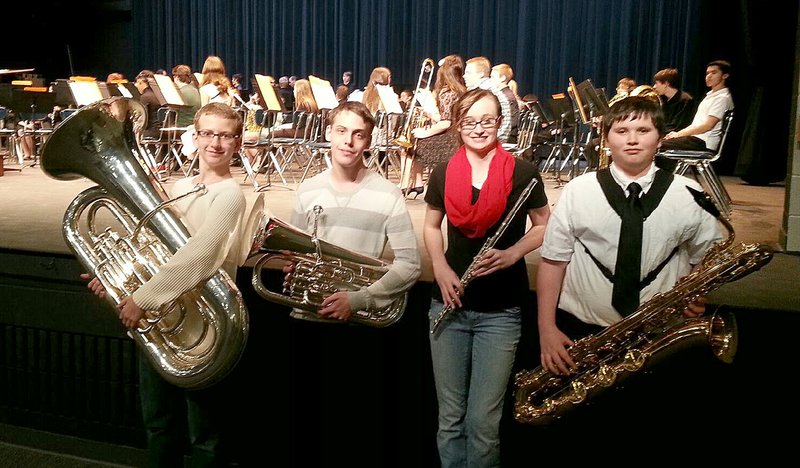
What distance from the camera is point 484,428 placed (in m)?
2.30

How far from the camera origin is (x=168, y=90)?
7441 mm

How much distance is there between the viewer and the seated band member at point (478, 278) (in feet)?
7.43

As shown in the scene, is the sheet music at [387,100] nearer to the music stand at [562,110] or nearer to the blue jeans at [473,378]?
the music stand at [562,110]

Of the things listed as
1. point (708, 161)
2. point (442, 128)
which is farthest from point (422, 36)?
point (708, 161)

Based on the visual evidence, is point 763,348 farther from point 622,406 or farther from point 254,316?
point 254,316

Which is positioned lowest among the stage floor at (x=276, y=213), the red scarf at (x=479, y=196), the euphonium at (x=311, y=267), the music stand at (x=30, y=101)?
the stage floor at (x=276, y=213)

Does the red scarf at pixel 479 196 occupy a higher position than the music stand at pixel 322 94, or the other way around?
the music stand at pixel 322 94

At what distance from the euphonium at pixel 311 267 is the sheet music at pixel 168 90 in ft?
18.0

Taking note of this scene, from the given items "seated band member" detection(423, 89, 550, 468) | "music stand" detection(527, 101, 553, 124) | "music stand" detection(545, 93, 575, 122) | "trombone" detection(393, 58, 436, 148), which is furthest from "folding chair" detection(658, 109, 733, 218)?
"seated band member" detection(423, 89, 550, 468)

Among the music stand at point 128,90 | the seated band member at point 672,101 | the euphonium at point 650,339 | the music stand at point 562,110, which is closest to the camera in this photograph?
the euphonium at point 650,339

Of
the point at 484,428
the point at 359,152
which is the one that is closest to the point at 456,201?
the point at 359,152

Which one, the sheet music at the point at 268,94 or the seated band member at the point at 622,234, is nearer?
the seated band member at the point at 622,234

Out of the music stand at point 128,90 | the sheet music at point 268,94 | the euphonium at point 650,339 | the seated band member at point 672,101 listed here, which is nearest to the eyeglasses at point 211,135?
the euphonium at point 650,339

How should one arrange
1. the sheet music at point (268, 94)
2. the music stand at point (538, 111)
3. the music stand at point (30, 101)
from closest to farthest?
the sheet music at point (268, 94) → the music stand at point (30, 101) → the music stand at point (538, 111)
